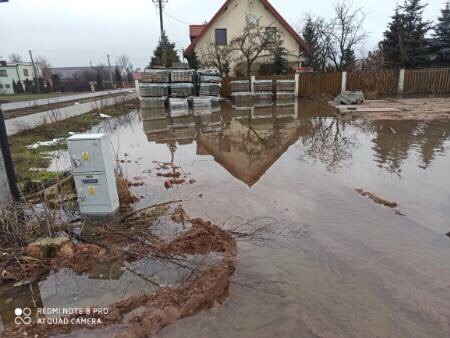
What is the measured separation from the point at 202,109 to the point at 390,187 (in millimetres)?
13350

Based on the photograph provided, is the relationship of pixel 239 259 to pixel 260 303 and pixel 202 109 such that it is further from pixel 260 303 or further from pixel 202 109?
pixel 202 109

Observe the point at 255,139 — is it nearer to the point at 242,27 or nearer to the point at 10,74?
the point at 242,27

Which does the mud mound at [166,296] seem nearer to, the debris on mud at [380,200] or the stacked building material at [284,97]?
the debris on mud at [380,200]

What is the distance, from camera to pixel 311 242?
12.0 feet

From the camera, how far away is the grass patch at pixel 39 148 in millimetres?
6152

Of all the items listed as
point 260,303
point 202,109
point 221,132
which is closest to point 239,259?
point 260,303

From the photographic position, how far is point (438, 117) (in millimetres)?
12383

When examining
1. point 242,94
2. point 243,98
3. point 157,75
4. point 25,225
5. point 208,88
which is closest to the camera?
point 25,225

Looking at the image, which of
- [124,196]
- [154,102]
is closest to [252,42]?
[154,102]

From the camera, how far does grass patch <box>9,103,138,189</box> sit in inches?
242

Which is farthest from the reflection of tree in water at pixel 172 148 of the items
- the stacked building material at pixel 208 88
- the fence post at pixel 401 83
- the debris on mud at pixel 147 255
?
the fence post at pixel 401 83

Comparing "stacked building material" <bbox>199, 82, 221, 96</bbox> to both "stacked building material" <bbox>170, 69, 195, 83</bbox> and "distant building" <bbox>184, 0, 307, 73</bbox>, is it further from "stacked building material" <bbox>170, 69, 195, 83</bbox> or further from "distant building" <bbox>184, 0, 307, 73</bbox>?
"distant building" <bbox>184, 0, 307, 73</bbox>

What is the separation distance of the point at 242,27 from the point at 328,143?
22536 mm

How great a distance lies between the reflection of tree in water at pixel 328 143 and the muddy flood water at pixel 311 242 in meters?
0.07
